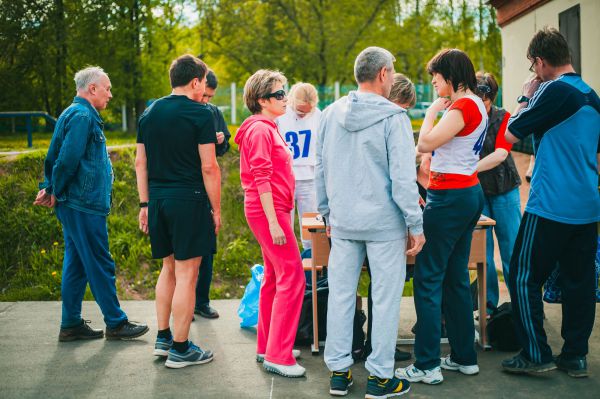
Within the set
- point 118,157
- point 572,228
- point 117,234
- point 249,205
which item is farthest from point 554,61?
point 118,157

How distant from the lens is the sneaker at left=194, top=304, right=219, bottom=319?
6238mm

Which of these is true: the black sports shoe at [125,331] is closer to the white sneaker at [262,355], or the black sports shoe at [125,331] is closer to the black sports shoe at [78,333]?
the black sports shoe at [78,333]

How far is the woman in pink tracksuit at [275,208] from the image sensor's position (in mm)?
4523

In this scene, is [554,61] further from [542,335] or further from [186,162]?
[186,162]

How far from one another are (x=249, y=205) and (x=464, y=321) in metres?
→ 1.60

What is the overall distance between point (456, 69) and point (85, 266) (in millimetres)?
3139

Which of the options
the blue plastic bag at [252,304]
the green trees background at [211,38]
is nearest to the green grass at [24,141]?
the green trees background at [211,38]

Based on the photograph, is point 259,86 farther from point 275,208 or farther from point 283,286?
point 283,286

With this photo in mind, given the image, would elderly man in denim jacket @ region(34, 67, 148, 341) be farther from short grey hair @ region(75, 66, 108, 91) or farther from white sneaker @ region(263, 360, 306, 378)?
white sneaker @ region(263, 360, 306, 378)

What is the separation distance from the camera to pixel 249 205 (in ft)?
15.4

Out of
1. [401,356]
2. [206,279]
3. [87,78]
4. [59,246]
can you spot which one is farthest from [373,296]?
[59,246]

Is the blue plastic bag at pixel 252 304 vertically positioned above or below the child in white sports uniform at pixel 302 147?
below

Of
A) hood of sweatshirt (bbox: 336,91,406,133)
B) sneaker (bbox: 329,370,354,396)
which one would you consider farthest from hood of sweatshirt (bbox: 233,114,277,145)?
sneaker (bbox: 329,370,354,396)

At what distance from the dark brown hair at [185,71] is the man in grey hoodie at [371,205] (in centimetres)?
101
